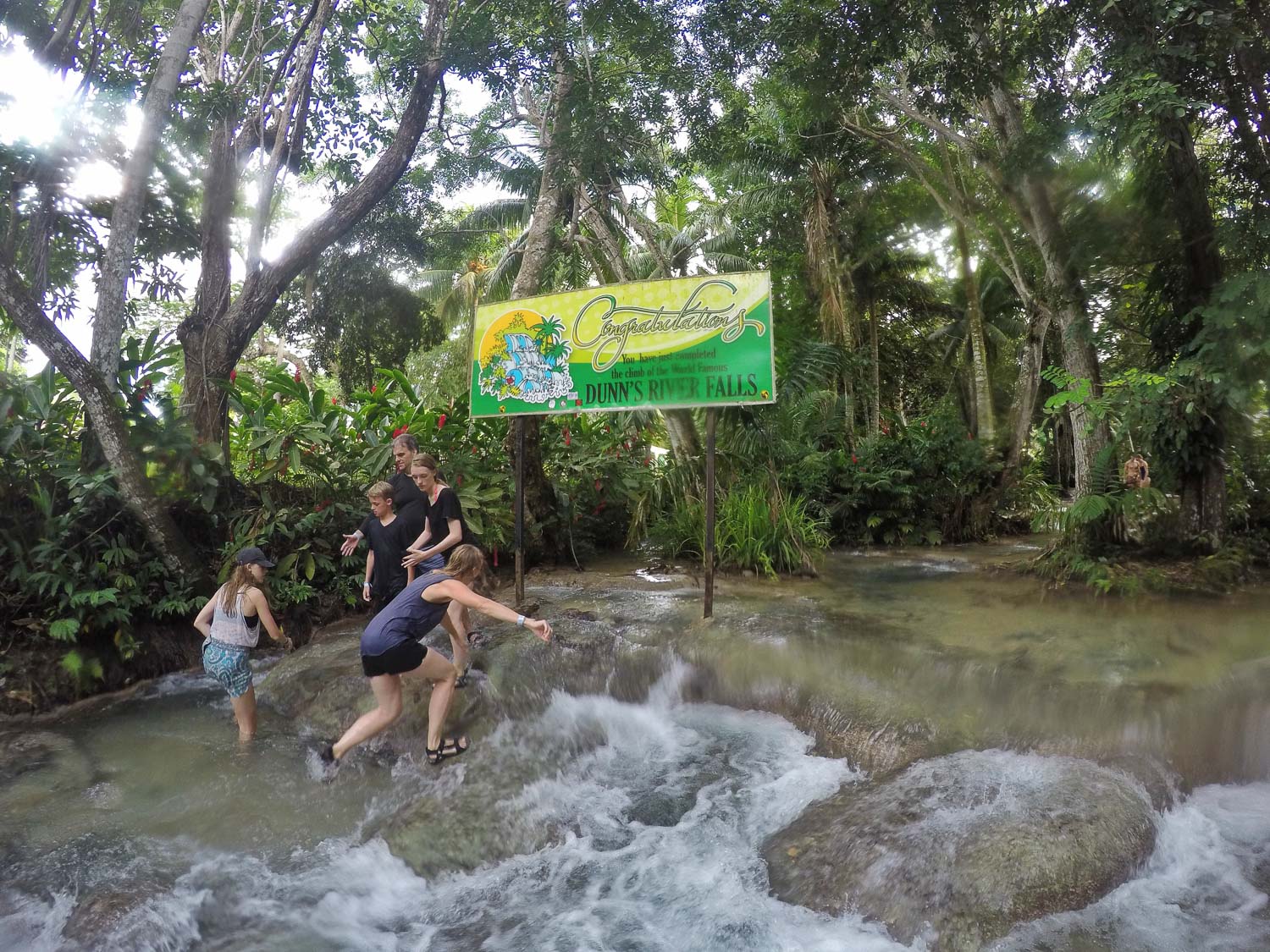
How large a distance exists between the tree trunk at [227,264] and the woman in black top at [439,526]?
11.1 ft

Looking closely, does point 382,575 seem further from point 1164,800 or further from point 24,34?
point 24,34

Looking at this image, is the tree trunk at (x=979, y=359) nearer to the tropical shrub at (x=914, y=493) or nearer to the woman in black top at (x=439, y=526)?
the tropical shrub at (x=914, y=493)

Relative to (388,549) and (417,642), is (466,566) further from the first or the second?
(388,549)

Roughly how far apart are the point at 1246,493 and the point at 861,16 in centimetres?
702

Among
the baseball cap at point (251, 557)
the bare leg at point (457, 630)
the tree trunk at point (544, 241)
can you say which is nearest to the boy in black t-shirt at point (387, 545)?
the bare leg at point (457, 630)

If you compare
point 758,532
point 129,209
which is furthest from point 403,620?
point 758,532

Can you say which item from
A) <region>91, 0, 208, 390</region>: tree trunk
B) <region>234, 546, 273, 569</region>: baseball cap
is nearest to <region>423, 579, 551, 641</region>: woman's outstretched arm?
<region>234, 546, 273, 569</region>: baseball cap

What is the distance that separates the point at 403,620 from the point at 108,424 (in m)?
3.98

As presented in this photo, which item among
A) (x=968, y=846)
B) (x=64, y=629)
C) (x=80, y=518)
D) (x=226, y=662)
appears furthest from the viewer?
(x=80, y=518)

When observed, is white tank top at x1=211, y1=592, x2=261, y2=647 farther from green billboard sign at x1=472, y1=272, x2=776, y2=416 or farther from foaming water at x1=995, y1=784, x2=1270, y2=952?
foaming water at x1=995, y1=784, x2=1270, y2=952

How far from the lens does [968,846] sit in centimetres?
399

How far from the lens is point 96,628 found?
21.6 feet

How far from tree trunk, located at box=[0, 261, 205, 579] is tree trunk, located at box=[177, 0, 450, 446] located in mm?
1038

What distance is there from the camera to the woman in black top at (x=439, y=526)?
5840 millimetres
